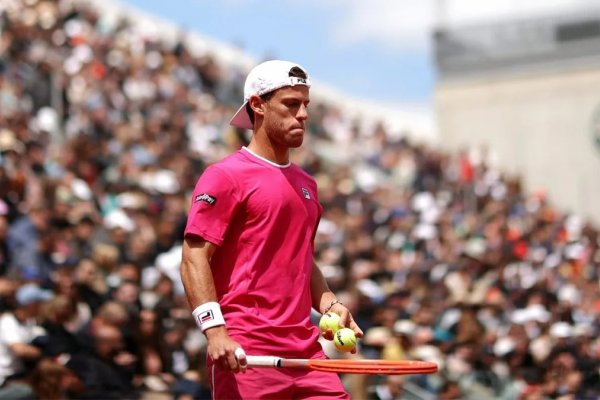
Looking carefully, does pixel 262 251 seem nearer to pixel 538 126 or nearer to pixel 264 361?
pixel 264 361

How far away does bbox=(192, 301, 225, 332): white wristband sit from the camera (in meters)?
5.86

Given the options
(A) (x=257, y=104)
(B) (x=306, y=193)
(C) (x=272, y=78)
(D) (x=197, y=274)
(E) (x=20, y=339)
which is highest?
(C) (x=272, y=78)

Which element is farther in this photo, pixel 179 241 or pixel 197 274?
pixel 179 241

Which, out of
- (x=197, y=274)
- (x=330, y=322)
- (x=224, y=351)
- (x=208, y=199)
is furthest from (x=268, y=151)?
(x=224, y=351)

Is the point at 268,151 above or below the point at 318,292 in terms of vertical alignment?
above

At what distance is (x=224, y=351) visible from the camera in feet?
18.9

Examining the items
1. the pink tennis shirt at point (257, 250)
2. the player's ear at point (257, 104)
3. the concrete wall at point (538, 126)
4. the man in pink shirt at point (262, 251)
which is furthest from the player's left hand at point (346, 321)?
the concrete wall at point (538, 126)

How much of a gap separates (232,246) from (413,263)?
13.4 m

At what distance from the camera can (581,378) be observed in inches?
541

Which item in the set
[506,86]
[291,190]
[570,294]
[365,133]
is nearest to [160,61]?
[365,133]

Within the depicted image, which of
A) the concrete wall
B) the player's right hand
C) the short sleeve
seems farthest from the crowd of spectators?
the concrete wall

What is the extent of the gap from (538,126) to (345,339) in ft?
93.3

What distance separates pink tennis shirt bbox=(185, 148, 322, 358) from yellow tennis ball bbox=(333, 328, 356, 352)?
13 cm

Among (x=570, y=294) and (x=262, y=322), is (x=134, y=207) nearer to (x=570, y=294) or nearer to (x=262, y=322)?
A: (x=570, y=294)
